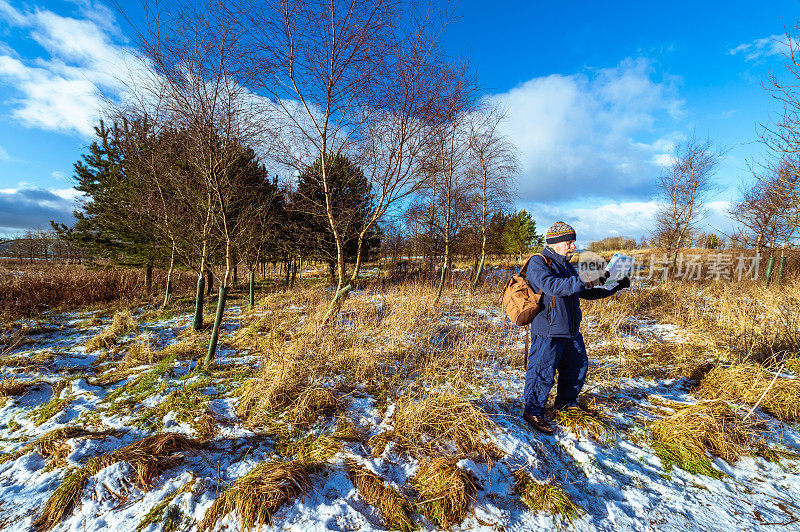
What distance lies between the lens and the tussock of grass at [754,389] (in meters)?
2.98

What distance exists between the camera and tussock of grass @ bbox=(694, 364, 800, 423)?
2.98 metres

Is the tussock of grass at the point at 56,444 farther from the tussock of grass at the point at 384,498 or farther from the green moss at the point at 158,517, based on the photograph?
the tussock of grass at the point at 384,498

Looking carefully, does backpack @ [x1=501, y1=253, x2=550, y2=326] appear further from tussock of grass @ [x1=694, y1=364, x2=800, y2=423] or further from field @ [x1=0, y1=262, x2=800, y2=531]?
tussock of grass @ [x1=694, y1=364, x2=800, y2=423]

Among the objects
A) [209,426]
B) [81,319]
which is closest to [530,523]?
[209,426]

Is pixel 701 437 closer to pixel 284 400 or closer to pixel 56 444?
pixel 284 400

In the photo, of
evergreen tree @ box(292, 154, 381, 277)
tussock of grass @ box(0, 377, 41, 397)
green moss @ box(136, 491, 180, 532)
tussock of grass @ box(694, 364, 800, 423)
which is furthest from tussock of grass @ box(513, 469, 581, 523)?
tussock of grass @ box(0, 377, 41, 397)

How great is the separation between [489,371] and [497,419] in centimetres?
131

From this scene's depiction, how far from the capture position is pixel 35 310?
24.5 ft

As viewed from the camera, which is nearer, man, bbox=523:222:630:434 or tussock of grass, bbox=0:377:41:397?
man, bbox=523:222:630:434

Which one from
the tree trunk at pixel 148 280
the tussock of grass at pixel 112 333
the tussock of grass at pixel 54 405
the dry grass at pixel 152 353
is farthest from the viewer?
the tree trunk at pixel 148 280

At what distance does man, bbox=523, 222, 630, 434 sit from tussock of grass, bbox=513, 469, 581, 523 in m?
0.69

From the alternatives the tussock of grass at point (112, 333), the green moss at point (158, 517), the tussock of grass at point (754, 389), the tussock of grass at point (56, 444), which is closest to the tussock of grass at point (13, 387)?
the tussock of grass at point (112, 333)

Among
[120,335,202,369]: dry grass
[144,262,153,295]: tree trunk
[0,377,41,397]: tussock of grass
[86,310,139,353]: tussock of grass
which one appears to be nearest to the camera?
[0,377,41,397]: tussock of grass

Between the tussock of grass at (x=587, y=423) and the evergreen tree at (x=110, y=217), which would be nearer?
the tussock of grass at (x=587, y=423)
